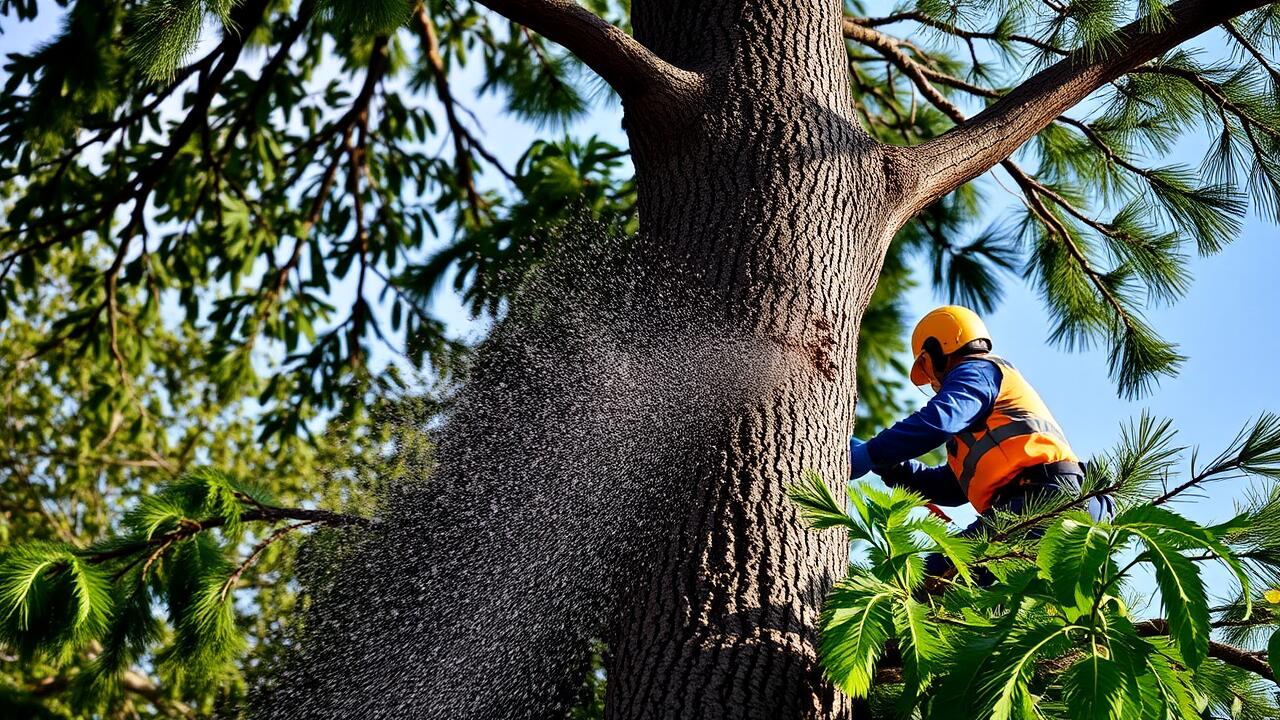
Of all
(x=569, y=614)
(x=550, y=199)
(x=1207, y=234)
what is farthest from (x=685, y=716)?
(x=550, y=199)

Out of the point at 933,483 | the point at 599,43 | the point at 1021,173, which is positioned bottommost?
the point at 933,483

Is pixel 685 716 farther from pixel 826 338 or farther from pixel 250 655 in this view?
pixel 250 655

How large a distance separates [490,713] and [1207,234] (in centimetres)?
280

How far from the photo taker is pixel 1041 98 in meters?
3.34

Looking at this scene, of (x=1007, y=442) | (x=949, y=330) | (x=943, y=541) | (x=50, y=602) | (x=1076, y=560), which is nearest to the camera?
(x=1076, y=560)

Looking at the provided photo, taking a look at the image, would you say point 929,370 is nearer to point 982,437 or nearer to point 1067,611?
point 982,437

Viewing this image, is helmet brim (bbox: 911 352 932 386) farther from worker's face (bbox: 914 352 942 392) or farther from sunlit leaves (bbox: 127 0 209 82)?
sunlit leaves (bbox: 127 0 209 82)

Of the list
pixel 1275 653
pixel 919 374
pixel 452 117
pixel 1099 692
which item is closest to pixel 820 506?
pixel 1099 692

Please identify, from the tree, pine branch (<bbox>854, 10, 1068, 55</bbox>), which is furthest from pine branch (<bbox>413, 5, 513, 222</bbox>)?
pine branch (<bbox>854, 10, 1068, 55</bbox>)

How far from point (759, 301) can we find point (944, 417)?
34.5 inches

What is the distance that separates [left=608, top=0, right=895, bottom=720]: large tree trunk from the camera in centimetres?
233

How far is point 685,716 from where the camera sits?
226 cm

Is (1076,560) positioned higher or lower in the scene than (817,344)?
lower

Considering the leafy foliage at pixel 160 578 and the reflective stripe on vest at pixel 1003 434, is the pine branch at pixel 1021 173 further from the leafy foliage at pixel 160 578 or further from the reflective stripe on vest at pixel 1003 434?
the leafy foliage at pixel 160 578
